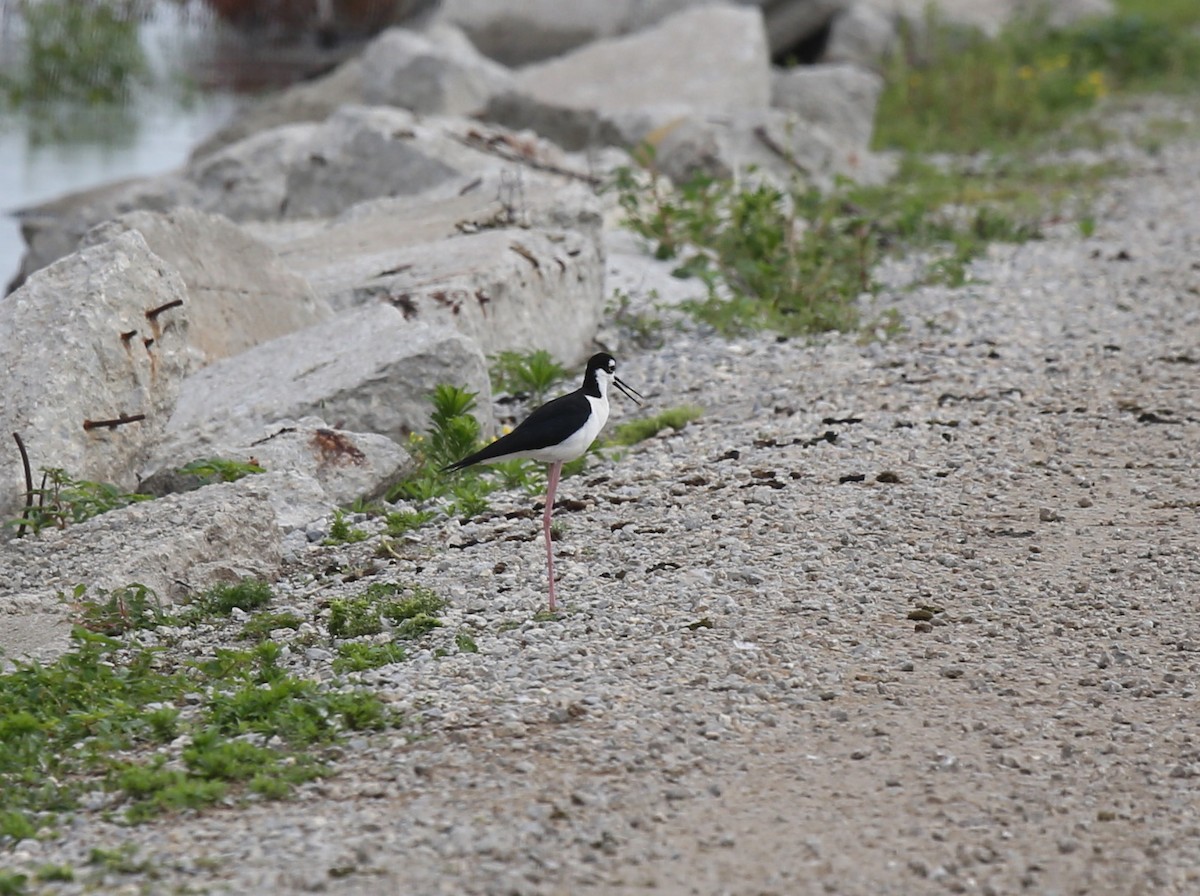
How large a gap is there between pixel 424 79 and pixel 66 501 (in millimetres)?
10643

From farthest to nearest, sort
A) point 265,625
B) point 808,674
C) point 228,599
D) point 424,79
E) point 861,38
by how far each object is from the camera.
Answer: point 861,38
point 424,79
point 228,599
point 265,625
point 808,674

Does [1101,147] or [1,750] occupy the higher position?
[1,750]

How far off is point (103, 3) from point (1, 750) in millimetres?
25539

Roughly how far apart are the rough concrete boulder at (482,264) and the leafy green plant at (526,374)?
0.15 meters

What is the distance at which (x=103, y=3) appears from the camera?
2783 centimetres

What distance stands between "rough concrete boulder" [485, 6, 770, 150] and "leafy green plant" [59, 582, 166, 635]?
10544 millimetres

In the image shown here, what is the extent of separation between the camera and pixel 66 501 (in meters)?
6.91

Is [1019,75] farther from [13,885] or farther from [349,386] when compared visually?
[13,885]

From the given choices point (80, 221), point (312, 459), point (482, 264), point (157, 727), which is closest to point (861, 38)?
point (80, 221)

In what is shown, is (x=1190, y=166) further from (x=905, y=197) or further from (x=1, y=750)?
(x=1, y=750)

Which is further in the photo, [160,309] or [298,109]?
[298,109]

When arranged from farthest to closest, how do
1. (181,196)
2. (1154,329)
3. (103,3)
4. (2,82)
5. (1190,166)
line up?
(103,3) < (2,82) < (1190,166) < (181,196) < (1154,329)

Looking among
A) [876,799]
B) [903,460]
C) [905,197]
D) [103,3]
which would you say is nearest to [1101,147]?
[905,197]

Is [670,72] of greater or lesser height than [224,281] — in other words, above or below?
below
